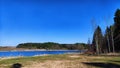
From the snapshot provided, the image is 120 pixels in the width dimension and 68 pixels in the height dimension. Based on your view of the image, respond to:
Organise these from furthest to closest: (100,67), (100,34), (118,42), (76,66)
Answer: (100,34), (118,42), (76,66), (100,67)

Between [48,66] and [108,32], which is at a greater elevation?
[108,32]

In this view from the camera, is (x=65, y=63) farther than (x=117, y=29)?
No

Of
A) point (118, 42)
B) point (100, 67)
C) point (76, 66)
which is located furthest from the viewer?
point (118, 42)

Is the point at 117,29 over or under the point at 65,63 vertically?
over

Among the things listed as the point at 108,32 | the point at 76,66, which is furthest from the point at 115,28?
the point at 76,66

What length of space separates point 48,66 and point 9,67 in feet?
13.5

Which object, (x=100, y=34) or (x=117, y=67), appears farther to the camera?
(x=100, y=34)

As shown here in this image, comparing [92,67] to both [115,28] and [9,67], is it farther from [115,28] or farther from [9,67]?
[115,28]

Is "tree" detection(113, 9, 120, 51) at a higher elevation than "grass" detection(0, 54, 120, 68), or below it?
higher

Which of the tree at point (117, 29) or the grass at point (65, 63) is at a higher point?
the tree at point (117, 29)

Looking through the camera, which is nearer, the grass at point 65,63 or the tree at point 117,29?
the grass at point 65,63

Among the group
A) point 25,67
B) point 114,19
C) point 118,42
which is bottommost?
point 25,67

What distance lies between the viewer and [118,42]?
72.5 meters

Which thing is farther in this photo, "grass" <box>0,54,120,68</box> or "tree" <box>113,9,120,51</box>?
"tree" <box>113,9,120,51</box>
